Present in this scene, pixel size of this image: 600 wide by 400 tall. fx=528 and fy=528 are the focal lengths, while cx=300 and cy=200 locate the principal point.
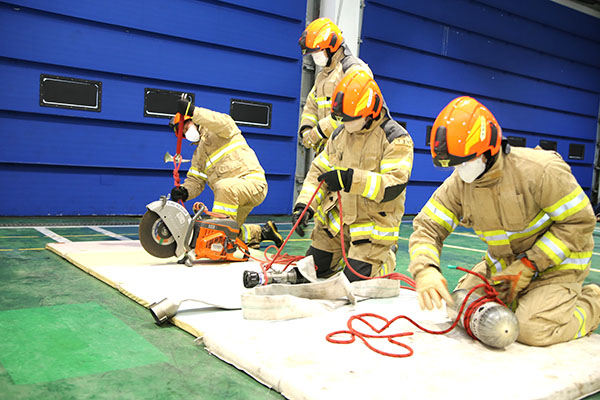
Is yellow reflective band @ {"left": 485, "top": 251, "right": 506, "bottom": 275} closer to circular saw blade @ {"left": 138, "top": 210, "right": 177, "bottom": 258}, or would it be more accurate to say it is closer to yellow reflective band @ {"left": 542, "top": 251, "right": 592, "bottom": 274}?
yellow reflective band @ {"left": 542, "top": 251, "right": 592, "bottom": 274}

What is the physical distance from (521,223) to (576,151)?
1177 centimetres

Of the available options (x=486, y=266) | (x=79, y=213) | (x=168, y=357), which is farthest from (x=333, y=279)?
(x=79, y=213)

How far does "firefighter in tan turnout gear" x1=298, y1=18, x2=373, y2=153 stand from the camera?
203 inches

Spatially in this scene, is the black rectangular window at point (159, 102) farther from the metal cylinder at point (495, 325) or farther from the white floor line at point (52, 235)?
the metal cylinder at point (495, 325)

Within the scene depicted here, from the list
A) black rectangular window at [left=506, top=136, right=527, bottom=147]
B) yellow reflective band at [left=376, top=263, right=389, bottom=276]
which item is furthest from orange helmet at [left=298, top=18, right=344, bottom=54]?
black rectangular window at [left=506, top=136, right=527, bottom=147]

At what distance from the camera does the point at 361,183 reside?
11.1ft

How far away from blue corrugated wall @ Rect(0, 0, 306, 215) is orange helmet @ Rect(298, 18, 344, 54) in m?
2.96

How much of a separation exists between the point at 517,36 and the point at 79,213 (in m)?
9.68

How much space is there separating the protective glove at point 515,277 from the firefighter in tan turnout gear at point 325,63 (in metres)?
2.65

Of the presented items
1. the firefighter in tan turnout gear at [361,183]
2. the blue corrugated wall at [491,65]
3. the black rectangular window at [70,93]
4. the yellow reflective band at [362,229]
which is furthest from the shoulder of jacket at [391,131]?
the blue corrugated wall at [491,65]

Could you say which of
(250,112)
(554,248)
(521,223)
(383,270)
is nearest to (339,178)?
(383,270)

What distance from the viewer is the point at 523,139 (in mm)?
11906

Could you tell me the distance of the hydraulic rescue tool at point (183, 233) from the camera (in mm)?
4203

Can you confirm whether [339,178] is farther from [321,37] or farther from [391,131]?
[321,37]
